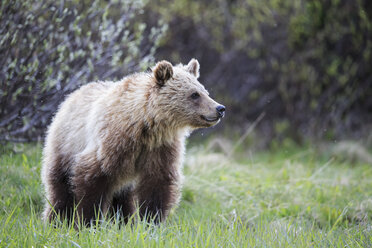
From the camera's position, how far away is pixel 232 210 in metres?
5.50

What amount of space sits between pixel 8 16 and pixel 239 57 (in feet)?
21.1

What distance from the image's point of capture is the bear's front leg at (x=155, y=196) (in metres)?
4.43

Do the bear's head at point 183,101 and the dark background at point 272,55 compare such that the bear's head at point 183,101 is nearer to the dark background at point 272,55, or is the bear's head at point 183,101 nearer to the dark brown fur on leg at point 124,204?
the dark brown fur on leg at point 124,204

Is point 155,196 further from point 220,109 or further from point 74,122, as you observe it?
point 74,122

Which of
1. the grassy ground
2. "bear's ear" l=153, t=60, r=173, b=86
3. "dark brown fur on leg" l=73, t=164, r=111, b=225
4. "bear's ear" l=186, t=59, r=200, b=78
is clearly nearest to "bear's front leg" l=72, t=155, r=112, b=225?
"dark brown fur on leg" l=73, t=164, r=111, b=225

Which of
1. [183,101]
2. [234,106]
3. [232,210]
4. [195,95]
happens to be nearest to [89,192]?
[183,101]

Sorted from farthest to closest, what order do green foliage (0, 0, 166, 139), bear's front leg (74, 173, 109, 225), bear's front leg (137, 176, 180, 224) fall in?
green foliage (0, 0, 166, 139)
bear's front leg (137, 176, 180, 224)
bear's front leg (74, 173, 109, 225)

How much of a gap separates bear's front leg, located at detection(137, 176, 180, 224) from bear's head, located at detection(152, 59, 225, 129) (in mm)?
587

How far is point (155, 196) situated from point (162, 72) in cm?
113

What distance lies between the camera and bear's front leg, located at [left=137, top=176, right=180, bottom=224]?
14.5ft

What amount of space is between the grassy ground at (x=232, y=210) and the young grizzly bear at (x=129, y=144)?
0.29 meters

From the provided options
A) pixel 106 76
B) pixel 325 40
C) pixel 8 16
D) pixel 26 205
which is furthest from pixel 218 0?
pixel 26 205

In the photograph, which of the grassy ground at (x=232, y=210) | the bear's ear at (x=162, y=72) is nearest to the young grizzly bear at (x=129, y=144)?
the bear's ear at (x=162, y=72)

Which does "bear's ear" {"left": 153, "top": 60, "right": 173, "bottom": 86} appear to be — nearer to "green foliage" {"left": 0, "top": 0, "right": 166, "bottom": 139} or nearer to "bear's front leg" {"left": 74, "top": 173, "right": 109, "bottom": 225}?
"bear's front leg" {"left": 74, "top": 173, "right": 109, "bottom": 225}
